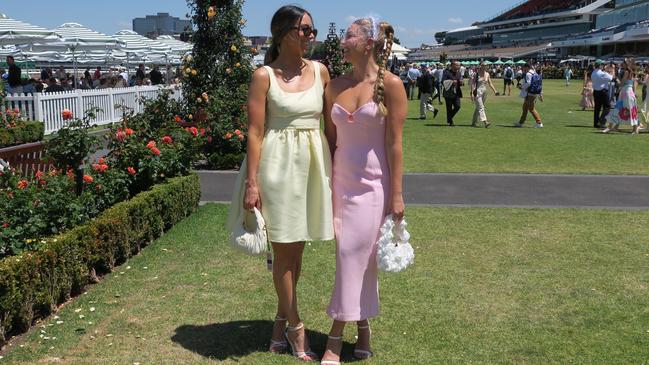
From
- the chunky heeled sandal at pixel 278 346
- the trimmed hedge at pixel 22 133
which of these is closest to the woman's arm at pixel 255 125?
the chunky heeled sandal at pixel 278 346

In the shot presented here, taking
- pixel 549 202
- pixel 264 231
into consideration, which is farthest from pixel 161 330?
pixel 549 202

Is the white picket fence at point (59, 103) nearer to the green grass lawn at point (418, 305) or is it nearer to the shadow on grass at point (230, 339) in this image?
the green grass lawn at point (418, 305)

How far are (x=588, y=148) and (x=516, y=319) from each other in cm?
986

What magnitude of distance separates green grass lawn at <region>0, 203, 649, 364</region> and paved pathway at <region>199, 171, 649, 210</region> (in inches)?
57.8

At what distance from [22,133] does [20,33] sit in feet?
17.2

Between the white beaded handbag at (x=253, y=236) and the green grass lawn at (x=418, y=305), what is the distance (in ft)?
2.21

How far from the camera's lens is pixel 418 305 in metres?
4.75

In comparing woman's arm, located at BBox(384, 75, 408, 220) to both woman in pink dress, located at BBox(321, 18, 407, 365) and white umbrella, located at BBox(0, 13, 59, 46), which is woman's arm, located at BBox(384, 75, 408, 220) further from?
white umbrella, located at BBox(0, 13, 59, 46)

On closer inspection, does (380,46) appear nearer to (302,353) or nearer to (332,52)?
(302,353)

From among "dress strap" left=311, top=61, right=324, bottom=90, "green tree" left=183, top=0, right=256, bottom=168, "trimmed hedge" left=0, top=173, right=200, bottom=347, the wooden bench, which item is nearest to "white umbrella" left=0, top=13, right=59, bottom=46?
"green tree" left=183, top=0, right=256, bottom=168

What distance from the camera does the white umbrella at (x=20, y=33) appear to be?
18141 millimetres

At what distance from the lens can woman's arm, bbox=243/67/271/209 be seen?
357 cm

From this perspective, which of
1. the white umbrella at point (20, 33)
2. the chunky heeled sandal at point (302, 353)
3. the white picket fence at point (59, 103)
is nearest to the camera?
the chunky heeled sandal at point (302, 353)

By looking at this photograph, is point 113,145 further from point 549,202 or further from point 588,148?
point 588,148
